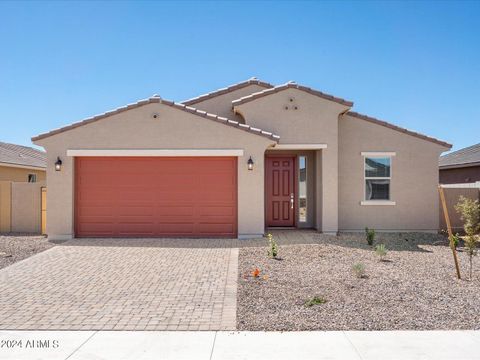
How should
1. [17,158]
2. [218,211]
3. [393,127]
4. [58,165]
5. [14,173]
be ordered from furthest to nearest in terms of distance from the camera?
[17,158]
[14,173]
[393,127]
[218,211]
[58,165]

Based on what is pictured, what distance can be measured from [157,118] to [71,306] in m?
7.18

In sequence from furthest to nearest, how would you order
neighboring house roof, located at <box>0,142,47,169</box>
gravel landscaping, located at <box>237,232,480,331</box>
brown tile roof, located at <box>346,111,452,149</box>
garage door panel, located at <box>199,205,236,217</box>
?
neighboring house roof, located at <box>0,142,47,169</box>
brown tile roof, located at <box>346,111,452,149</box>
garage door panel, located at <box>199,205,236,217</box>
gravel landscaping, located at <box>237,232,480,331</box>

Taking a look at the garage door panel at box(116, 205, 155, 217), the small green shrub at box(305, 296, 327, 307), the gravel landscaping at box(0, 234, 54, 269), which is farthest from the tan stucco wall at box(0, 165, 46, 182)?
the small green shrub at box(305, 296, 327, 307)

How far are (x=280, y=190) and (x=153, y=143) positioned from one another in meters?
4.90

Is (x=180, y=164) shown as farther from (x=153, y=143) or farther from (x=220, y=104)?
(x=220, y=104)

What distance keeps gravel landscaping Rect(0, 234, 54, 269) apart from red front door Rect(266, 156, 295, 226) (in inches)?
288

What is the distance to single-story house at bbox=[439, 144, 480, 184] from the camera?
64.1ft

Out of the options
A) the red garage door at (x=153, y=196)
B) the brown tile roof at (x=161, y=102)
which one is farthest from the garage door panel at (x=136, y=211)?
the brown tile roof at (x=161, y=102)

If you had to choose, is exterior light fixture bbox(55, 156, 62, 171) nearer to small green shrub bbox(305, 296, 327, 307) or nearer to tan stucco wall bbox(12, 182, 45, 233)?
tan stucco wall bbox(12, 182, 45, 233)

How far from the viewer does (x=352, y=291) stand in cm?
679

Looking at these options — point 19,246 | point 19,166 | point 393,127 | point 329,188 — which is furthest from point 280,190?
point 19,166

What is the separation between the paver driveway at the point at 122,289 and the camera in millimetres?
5562

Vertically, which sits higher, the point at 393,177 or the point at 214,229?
the point at 393,177

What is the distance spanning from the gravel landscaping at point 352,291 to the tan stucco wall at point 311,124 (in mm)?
2613
